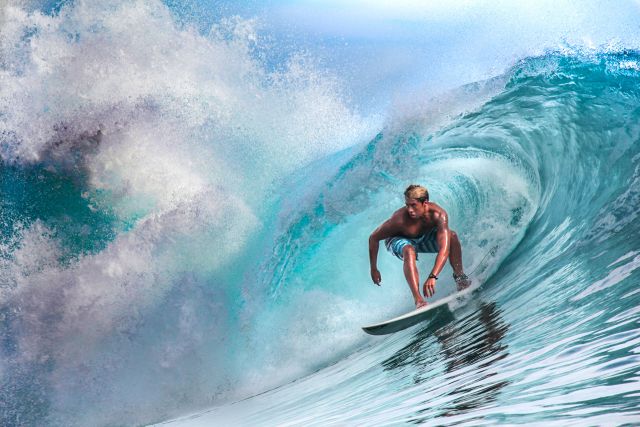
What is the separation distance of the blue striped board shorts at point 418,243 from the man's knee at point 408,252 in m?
0.12

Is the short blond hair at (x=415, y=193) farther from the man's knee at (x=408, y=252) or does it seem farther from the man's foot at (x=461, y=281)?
the man's foot at (x=461, y=281)

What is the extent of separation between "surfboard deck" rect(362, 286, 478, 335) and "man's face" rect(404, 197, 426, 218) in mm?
797

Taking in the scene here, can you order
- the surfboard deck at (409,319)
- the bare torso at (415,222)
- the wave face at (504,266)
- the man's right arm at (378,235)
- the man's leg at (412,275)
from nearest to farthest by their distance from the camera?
the wave face at (504,266), the man's leg at (412,275), the surfboard deck at (409,319), the bare torso at (415,222), the man's right arm at (378,235)

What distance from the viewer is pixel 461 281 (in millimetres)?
5613

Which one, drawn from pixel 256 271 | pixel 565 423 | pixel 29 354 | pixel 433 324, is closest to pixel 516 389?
pixel 565 423

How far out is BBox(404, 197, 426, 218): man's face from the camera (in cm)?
489

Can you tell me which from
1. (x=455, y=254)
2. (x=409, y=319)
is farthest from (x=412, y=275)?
(x=455, y=254)

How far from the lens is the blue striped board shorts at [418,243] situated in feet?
17.0

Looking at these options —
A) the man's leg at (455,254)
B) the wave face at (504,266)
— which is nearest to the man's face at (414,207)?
the man's leg at (455,254)

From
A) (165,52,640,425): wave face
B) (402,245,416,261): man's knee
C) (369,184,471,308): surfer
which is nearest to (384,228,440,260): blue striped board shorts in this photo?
(369,184,471,308): surfer

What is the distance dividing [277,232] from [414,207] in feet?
13.8

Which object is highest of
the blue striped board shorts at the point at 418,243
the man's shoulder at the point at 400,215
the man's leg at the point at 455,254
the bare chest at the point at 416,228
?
the man's shoulder at the point at 400,215

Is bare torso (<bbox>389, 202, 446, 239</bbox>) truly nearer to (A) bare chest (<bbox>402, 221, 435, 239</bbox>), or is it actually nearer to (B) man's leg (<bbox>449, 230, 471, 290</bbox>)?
(A) bare chest (<bbox>402, 221, 435, 239</bbox>)

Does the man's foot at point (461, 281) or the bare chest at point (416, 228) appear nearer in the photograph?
the bare chest at point (416, 228)
